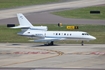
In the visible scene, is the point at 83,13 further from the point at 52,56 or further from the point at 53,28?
the point at 52,56

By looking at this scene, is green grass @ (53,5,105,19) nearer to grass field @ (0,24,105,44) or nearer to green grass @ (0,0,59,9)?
grass field @ (0,24,105,44)

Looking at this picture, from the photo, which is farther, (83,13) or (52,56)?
(83,13)

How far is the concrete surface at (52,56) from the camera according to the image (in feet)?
209

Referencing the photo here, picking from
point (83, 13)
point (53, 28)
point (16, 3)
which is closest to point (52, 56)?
point (53, 28)

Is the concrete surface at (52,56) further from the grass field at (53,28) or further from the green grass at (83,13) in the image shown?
the green grass at (83,13)

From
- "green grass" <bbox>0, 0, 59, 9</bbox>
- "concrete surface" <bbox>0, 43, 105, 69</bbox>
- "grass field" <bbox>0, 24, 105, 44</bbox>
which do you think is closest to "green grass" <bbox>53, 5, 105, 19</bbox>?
"grass field" <bbox>0, 24, 105, 44</bbox>

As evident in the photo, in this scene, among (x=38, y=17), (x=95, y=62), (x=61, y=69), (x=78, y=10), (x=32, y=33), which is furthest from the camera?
(x=78, y=10)

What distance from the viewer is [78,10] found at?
131000 millimetres

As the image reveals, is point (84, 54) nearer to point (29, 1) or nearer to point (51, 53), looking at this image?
point (51, 53)

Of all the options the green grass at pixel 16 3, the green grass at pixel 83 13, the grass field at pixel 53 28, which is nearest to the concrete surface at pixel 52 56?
the grass field at pixel 53 28

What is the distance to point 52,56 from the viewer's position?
71.9 meters

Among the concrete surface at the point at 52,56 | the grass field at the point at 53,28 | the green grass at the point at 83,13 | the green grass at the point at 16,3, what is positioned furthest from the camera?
the green grass at the point at 16,3

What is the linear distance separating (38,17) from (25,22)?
35.3 m

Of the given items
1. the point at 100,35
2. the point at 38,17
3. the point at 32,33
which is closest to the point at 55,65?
the point at 32,33
